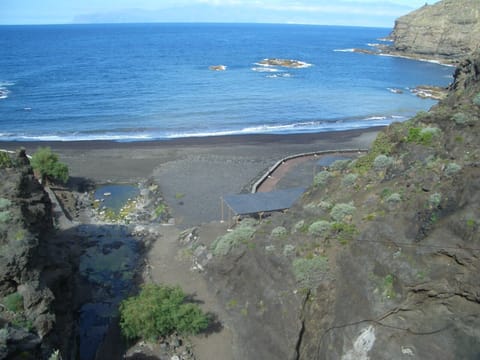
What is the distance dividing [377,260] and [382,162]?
6226 mm

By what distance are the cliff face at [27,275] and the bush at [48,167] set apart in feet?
54.2

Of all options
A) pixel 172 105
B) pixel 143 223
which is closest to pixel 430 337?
pixel 143 223

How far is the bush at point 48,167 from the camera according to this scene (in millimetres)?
34344

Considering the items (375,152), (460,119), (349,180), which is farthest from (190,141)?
(460,119)

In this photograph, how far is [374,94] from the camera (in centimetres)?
8250

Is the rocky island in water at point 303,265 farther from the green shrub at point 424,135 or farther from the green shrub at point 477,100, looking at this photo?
the green shrub at point 477,100

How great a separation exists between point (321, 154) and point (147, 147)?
1762 centimetres

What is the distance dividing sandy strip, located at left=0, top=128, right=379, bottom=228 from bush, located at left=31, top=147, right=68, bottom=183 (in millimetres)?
3273

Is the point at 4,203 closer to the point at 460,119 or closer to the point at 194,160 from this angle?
the point at 460,119

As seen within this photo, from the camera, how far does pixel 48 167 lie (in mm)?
34469

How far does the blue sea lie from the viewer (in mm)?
56250

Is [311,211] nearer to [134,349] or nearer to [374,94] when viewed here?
[134,349]

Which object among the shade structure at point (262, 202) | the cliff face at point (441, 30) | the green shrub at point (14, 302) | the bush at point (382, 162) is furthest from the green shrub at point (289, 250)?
the cliff face at point (441, 30)

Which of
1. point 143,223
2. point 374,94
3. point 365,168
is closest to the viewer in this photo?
point 365,168
